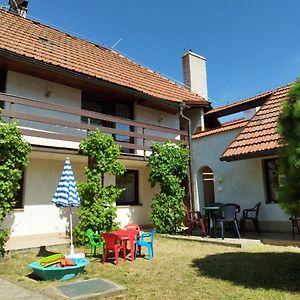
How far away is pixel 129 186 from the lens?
1561cm

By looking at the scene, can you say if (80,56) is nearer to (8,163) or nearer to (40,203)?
(40,203)

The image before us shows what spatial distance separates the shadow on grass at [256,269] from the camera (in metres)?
6.34

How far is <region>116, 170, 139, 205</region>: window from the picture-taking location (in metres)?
15.2

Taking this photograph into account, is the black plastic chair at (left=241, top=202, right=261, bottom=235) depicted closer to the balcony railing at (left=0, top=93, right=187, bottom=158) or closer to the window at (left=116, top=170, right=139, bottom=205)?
the balcony railing at (left=0, top=93, right=187, bottom=158)

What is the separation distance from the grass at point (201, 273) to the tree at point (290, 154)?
142 cm

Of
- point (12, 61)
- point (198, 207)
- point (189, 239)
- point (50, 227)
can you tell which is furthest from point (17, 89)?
point (198, 207)

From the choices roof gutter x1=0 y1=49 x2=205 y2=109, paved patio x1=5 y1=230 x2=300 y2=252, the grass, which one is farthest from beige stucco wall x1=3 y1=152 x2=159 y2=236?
roof gutter x1=0 y1=49 x2=205 y2=109

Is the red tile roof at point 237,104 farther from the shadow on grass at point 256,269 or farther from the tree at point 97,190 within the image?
the shadow on grass at point 256,269

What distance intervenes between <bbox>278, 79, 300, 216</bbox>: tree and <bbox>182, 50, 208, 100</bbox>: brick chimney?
14032 mm

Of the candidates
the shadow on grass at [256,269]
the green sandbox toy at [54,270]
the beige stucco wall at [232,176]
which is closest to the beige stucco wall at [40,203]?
the green sandbox toy at [54,270]

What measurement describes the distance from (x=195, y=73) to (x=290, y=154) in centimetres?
1514

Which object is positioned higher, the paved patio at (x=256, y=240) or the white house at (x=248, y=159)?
the white house at (x=248, y=159)

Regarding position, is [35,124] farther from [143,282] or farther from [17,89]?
[143,282]

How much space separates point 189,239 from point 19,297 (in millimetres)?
7073
